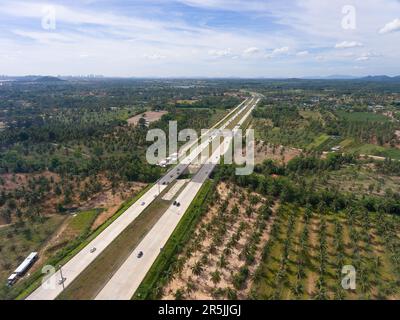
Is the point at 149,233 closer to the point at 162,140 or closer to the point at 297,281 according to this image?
the point at 297,281

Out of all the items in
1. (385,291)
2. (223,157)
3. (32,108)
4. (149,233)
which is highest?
(32,108)

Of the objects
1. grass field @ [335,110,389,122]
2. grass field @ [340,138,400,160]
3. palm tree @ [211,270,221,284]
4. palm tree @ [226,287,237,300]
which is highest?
grass field @ [335,110,389,122]

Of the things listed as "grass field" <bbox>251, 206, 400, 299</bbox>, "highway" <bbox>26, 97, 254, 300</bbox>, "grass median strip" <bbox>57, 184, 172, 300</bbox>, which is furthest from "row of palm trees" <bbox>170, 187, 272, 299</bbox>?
"highway" <bbox>26, 97, 254, 300</bbox>

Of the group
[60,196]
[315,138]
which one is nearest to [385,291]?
[60,196]

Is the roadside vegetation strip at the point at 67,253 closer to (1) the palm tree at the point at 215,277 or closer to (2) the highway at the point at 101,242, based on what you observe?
(2) the highway at the point at 101,242

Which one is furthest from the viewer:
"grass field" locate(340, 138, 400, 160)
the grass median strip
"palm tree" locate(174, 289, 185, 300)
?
"grass field" locate(340, 138, 400, 160)

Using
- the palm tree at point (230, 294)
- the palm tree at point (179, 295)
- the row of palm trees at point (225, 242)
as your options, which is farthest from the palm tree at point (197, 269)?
the palm tree at point (230, 294)

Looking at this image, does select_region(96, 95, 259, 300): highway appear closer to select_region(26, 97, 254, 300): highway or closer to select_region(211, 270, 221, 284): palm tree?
select_region(26, 97, 254, 300): highway
